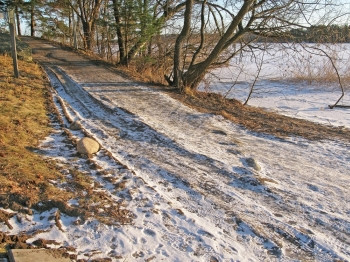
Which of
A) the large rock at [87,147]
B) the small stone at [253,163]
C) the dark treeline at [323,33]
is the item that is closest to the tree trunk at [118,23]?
the dark treeline at [323,33]

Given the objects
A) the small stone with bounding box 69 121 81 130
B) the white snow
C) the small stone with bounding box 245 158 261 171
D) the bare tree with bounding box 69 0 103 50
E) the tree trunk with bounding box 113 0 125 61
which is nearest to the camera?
the small stone with bounding box 245 158 261 171

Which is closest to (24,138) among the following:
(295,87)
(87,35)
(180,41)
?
(180,41)

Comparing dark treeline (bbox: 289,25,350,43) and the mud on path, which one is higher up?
dark treeline (bbox: 289,25,350,43)

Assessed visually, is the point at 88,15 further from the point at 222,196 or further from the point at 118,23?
the point at 222,196

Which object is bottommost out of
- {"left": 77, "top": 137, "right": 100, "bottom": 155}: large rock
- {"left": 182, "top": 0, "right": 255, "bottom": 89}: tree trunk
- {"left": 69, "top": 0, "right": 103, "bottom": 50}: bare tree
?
{"left": 77, "top": 137, "right": 100, "bottom": 155}: large rock

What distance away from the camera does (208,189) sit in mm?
4059

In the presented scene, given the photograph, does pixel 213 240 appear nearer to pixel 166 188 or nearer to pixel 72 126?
pixel 166 188

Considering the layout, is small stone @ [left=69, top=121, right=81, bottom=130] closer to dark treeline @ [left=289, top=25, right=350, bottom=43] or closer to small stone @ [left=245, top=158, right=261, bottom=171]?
small stone @ [left=245, top=158, right=261, bottom=171]

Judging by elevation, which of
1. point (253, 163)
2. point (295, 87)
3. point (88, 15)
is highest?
point (88, 15)

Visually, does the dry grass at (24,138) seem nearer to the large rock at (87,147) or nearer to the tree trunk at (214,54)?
the large rock at (87,147)

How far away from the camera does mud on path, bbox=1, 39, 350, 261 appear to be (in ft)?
9.80

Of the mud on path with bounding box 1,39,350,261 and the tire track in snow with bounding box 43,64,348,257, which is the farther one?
the tire track in snow with bounding box 43,64,348,257

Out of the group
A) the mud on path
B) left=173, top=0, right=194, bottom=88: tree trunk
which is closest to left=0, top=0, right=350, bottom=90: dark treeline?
left=173, top=0, right=194, bottom=88: tree trunk

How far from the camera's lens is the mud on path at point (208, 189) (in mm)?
2988
